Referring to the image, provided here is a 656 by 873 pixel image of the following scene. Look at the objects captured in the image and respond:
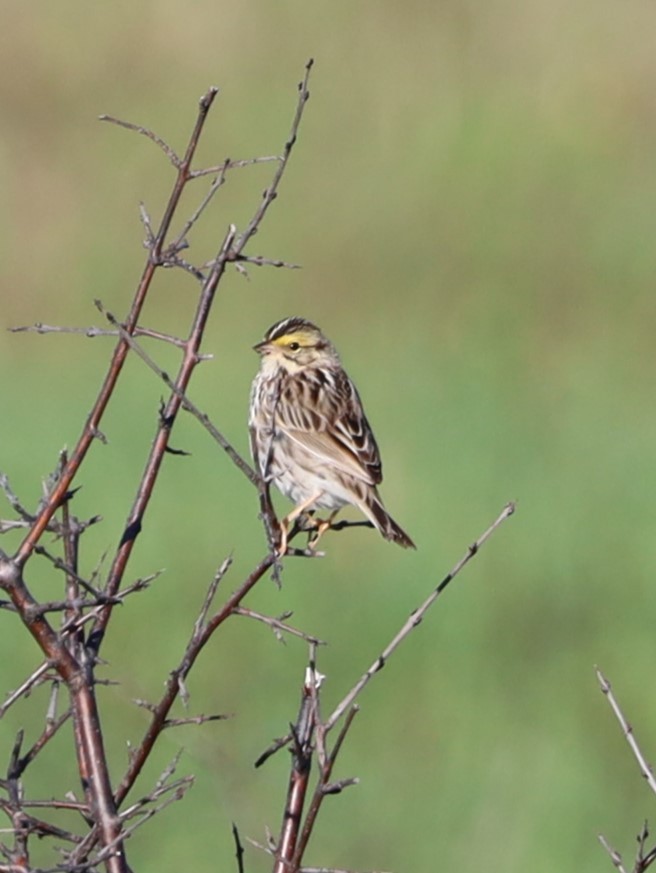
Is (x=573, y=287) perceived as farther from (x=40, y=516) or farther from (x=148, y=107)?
(x=40, y=516)

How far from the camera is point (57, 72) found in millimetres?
17688

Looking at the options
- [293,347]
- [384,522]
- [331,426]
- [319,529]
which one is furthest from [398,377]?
[319,529]

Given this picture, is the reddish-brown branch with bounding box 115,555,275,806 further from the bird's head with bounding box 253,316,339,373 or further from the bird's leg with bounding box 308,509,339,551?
the bird's head with bounding box 253,316,339,373

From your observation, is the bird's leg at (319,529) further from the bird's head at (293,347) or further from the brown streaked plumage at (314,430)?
the bird's head at (293,347)

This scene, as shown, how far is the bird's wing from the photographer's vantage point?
5859 millimetres

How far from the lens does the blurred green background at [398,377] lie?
8.34 metres

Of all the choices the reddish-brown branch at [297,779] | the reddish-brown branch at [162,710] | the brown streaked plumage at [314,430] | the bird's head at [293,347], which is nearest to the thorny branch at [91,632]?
the reddish-brown branch at [162,710]

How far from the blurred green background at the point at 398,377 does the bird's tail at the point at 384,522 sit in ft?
2.99

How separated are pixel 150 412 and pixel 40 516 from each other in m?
9.00

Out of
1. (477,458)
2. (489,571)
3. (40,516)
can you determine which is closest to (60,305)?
(477,458)

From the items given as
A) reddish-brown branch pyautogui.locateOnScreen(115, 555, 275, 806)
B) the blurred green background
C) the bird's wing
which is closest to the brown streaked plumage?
the bird's wing

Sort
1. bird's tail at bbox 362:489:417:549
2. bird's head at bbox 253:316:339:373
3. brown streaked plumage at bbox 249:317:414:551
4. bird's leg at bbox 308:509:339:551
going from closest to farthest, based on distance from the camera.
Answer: bird's leg at bbox 308:509:339:551, bird's tail at bbox 362:489:417:549, brown streaked plumage at bbox 249:317:414:551, bird's head at bbox 253:316:339:373

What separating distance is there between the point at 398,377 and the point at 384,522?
24.4 feet

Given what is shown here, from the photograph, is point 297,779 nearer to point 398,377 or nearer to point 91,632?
point 91,632
